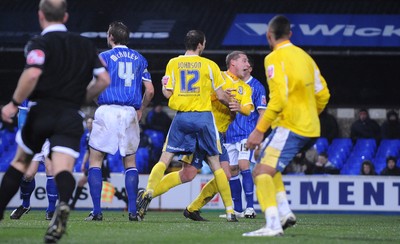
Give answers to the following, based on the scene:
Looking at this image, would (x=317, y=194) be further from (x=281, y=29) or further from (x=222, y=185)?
(x=281, y=29)

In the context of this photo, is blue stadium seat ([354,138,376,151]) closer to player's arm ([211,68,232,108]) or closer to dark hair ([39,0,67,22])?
player's arm ([211,68,232,108])

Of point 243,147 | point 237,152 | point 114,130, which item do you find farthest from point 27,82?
point 237,152

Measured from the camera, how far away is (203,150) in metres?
11.7

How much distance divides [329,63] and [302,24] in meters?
2.24

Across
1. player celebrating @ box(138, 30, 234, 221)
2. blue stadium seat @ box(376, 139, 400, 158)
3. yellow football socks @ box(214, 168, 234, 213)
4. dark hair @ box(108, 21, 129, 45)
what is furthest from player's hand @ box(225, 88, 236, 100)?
blue stadium seat @ box(376, 139, 400, 158)

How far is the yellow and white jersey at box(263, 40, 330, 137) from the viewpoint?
8633 millimetres

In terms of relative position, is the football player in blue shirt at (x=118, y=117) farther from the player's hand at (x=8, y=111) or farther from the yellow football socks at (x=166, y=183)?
the player's hand at (x=8, y=111)

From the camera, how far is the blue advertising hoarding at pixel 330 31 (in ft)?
71.0

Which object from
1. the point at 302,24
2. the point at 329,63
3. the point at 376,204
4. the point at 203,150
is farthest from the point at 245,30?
the point at 203,150

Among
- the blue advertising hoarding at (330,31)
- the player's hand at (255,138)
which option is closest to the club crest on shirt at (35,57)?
the player's hand at (255,138)

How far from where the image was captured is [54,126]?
7.93 m

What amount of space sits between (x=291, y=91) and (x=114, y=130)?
325 cm

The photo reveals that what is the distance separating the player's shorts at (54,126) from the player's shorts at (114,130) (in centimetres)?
327

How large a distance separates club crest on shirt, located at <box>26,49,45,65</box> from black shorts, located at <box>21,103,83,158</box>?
39 centimetres
